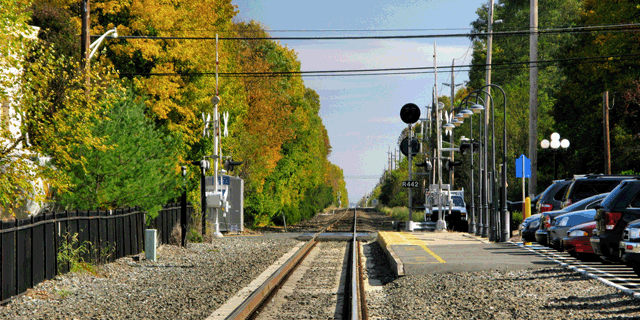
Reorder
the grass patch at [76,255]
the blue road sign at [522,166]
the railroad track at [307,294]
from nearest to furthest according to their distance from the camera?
the railroad track at [307,294]
the grass patch at [76,255]
the blue road sign at [522,166]

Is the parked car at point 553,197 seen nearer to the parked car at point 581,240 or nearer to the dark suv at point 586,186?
the dark suv at point 586,186

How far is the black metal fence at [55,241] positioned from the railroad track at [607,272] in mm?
10470

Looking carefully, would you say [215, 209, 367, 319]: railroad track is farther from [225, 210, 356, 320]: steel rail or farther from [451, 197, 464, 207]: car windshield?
[451, 197, 464, 207]: car windshield

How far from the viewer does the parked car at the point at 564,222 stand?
18.3 meters

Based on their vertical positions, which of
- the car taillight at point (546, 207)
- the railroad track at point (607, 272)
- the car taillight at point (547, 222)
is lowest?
the railroad track at point (607, 272)

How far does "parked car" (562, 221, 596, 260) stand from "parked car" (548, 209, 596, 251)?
649mm

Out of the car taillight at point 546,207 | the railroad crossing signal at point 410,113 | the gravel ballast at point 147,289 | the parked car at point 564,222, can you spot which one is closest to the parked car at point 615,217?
the parked car at point 564,222

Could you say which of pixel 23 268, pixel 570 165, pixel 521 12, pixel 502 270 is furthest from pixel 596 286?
pixel 521 12

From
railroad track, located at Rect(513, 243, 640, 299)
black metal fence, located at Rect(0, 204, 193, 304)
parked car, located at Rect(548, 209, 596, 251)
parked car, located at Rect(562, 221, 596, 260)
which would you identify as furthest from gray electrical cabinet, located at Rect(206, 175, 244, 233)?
parked car, located at Rect(562, 221, 596, 260)

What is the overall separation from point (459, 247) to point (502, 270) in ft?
25.2

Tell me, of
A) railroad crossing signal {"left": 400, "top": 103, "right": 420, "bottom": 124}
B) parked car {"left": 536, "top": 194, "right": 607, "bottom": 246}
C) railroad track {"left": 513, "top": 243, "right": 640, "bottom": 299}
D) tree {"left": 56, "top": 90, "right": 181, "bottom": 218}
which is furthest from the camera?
railroad crossing signal {"left": 400, "top": 103, "right": 420, "bottom": 124}

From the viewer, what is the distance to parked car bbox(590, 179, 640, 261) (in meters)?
14.0

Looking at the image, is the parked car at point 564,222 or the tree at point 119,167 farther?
the tree at point 119,167

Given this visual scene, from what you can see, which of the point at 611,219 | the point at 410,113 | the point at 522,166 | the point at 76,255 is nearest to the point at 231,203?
the point at 410,113
